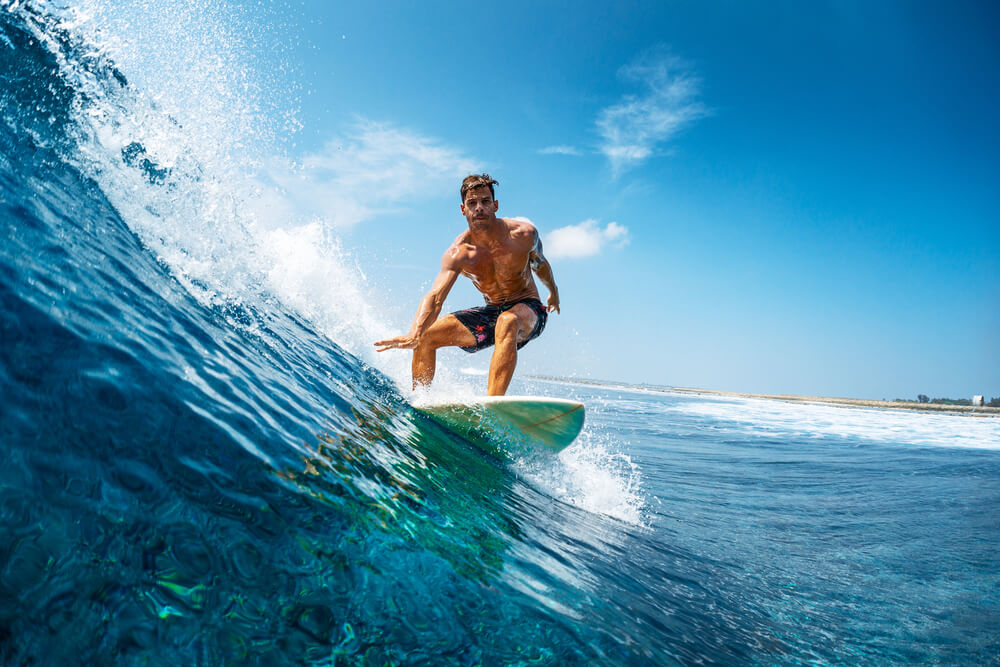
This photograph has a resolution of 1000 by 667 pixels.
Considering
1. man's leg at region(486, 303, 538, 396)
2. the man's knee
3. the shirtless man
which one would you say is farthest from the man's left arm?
the man's knee

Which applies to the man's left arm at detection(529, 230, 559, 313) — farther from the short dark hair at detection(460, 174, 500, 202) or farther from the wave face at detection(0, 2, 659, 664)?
the wave face at detection(0, 2, 659, 664)

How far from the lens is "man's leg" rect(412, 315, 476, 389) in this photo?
222 inches

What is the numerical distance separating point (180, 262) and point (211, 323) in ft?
3.38

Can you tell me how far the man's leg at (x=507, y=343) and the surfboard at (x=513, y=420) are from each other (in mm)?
278

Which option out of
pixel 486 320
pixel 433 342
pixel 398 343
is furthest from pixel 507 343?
pixel 398 343

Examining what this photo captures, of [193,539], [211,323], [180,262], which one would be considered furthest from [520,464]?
[193,539]

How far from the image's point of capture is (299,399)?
3.20 metres

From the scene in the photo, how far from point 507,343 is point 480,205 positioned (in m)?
1.41

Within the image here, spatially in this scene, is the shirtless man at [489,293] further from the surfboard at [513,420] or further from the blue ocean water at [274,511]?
the blue ocean water at [274,511]

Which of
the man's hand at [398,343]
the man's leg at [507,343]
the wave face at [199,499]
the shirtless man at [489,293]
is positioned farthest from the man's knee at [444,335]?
the wave face at [199,499]

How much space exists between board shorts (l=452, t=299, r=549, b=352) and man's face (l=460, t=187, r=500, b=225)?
1.06 m

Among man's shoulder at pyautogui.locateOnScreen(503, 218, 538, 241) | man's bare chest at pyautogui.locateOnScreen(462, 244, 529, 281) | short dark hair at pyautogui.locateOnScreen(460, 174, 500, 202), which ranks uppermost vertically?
short dark hair at pyautogui.locateOnScreen(460, 174, 500, 202)

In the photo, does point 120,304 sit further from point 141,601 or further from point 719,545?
point 719,545

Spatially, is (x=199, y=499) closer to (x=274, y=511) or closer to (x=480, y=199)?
(x=274, y=511)
